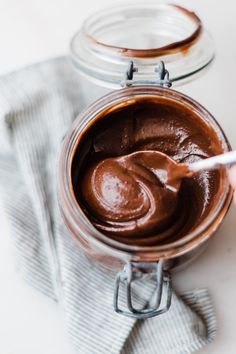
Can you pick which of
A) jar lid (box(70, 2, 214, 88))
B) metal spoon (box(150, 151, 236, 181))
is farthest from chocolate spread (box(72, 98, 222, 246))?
jar lid (box(70, 2, 214, 88))

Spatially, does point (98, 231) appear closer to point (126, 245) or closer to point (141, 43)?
point (126, 245)

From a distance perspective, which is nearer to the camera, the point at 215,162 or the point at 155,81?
the point at 215,162

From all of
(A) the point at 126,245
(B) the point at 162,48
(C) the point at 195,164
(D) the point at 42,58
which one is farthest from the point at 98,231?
(D) the point at 42,58

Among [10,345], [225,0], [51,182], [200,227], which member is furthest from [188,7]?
[10,345]

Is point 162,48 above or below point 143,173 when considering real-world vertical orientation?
above

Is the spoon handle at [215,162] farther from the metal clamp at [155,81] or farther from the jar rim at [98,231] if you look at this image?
the metal clamp at [155,81]

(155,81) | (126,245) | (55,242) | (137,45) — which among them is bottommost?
(126,245)

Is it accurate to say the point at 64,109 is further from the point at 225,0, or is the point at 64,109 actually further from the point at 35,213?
the point at 225,0

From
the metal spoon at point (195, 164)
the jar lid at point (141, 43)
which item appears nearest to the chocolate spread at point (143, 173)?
the metal spoon at point (195, 164)
